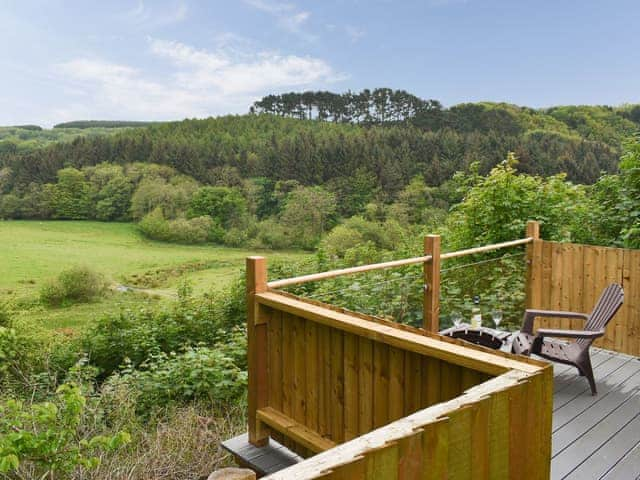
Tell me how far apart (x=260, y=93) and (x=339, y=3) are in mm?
8331

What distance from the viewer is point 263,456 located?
126 inches

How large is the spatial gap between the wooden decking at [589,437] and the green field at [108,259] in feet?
61.8

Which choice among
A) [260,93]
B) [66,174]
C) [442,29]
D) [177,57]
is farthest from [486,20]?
[66,174]

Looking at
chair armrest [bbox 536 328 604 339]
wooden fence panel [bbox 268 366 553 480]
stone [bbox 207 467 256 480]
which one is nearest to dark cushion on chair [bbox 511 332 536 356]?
chair armrest [bbox 536 328 604 339]

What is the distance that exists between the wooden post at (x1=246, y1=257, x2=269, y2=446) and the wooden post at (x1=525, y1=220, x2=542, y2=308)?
3.39 meters

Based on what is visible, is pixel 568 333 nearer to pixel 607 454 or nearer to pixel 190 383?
pixel 607 454

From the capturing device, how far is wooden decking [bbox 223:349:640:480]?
9.43 feet

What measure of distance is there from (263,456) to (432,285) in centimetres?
208

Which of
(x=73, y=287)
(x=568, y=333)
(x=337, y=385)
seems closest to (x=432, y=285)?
(x=568, y=333)

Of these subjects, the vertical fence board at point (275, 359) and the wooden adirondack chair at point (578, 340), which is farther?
the wooden adirondack chair at point (578, 340)

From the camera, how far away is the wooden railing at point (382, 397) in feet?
4.51

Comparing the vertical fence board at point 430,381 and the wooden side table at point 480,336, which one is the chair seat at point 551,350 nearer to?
the wooden side table at point 480,336

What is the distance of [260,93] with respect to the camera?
39.4 meters

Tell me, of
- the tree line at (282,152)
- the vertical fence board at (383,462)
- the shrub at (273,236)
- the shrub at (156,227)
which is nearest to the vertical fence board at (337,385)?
the vertical fence board at (383,462)
